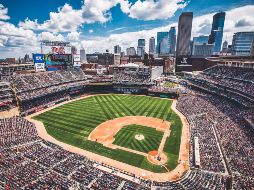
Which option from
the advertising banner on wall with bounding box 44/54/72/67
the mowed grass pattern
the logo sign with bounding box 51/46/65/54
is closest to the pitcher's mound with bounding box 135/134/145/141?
the mowed grass pattern

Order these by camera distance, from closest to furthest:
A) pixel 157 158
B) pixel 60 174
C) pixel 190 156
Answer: pixel 60 174, pixel 190 156, pixel 157 158

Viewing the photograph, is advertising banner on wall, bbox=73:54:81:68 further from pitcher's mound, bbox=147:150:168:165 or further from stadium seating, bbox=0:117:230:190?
pitcher's mound, bbox=147:150:168:165

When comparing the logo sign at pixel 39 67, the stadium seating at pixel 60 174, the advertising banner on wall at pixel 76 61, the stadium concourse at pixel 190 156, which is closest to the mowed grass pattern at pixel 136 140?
the stadium concourse at pixel 190 156

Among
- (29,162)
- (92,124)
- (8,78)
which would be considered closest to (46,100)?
(8,78)

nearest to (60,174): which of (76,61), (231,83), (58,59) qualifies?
(231,83)

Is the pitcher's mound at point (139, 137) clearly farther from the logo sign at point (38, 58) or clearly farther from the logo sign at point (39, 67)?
the logo sign at point (38, 58)

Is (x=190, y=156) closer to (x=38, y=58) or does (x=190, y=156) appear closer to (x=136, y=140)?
(x=136, y=140)
